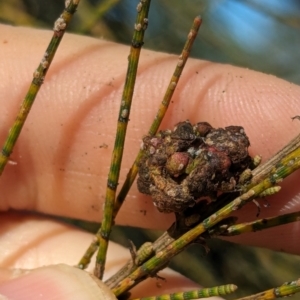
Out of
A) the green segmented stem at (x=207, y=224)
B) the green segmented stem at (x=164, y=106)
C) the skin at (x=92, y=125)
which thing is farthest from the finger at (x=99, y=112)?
the green segmented stem at (x=207, y=224)

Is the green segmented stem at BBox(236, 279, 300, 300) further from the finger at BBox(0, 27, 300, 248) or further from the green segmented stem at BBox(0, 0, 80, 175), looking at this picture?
the green segmented stem at BBox(0, 0, 80, 175)

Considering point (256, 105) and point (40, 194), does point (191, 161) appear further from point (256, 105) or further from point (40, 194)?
point (40, 194)

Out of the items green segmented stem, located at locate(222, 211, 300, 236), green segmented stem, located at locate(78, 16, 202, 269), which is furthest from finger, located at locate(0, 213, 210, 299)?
green segmented stem, located at locate(222, 211, 300, 236)

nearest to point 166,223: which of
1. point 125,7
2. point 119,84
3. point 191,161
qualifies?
point 119,84

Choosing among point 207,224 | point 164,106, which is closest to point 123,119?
point 164,106

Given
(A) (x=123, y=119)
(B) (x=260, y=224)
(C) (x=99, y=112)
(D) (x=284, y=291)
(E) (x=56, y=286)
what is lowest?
(D) (x=284, y=291)

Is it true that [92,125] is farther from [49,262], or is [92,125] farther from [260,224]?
[260,224]
